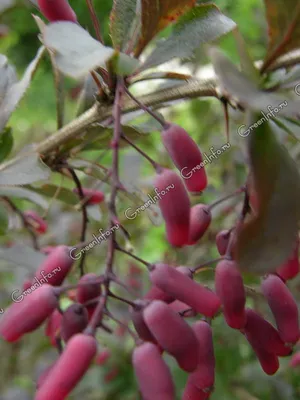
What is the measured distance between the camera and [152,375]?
399mm

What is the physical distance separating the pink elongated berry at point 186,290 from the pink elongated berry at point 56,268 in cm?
8

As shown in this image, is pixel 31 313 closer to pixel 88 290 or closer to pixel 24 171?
pixel 88 290

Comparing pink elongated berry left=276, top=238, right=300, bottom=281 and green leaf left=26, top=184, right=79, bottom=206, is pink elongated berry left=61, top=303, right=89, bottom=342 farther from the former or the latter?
green leaf left=26, top=184, right=79, bottom=206

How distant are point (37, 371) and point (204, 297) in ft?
2.84

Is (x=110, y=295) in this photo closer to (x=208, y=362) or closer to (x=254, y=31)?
(x=208, y=362)

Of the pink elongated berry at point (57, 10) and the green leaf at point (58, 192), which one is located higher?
the pink elongated berry at point (57, 10)

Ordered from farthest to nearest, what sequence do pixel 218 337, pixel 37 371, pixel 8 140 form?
pixel 37 371, pixel 218 337, pixel 8 140

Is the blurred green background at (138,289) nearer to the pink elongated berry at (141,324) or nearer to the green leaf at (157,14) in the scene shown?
the green leaf at (157,14)

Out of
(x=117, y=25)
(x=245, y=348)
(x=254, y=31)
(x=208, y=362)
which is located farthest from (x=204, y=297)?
(x=254, y=31)

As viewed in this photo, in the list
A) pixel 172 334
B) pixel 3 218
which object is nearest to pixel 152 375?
pixel 172 334

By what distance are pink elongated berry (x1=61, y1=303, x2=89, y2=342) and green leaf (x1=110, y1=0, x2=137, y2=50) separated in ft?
0.81

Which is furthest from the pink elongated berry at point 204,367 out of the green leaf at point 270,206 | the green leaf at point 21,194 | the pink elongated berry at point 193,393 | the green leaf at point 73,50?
the green leaf at point 21,194

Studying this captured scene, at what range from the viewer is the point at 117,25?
548mm

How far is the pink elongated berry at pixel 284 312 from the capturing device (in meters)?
0.48
